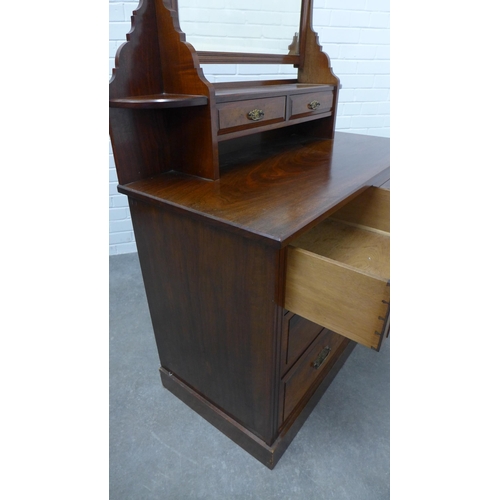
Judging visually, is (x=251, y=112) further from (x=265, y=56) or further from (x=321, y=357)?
(x=321, y=357)

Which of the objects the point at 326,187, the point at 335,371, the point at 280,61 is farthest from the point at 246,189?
the point at 335,371

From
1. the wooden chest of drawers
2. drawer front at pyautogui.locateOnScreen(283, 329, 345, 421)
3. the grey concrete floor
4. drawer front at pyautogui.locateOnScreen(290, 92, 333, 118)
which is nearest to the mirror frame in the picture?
drawer front at pyautogui.locateOnScreen(290, 92, 333, 118)

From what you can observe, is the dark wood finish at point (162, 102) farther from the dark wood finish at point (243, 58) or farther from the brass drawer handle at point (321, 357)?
the brass drawer handle at point (321, 357)

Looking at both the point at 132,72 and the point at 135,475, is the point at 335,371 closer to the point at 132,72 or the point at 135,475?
the point at 135,475

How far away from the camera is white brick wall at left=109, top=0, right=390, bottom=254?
1.73 meters

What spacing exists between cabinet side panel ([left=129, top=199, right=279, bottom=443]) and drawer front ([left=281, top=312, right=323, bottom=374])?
0.04 metres

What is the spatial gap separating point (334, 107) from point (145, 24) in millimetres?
733

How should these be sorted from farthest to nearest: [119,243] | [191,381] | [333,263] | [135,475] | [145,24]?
[119,243], [191,381], [135,475], [145,24], [333,263]

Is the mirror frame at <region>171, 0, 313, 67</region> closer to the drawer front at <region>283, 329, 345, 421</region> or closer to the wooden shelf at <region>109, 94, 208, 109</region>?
the wooden shelf at <region>109, 94, 208, 109</region>

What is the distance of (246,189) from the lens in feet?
2.74

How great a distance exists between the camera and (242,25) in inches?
40.2

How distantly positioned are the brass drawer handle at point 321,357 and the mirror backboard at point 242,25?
0.92m

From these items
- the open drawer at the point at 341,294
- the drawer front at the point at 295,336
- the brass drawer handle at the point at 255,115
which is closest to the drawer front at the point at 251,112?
the brass drawer handle at the point at 255,115

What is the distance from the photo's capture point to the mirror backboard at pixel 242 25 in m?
0.90
